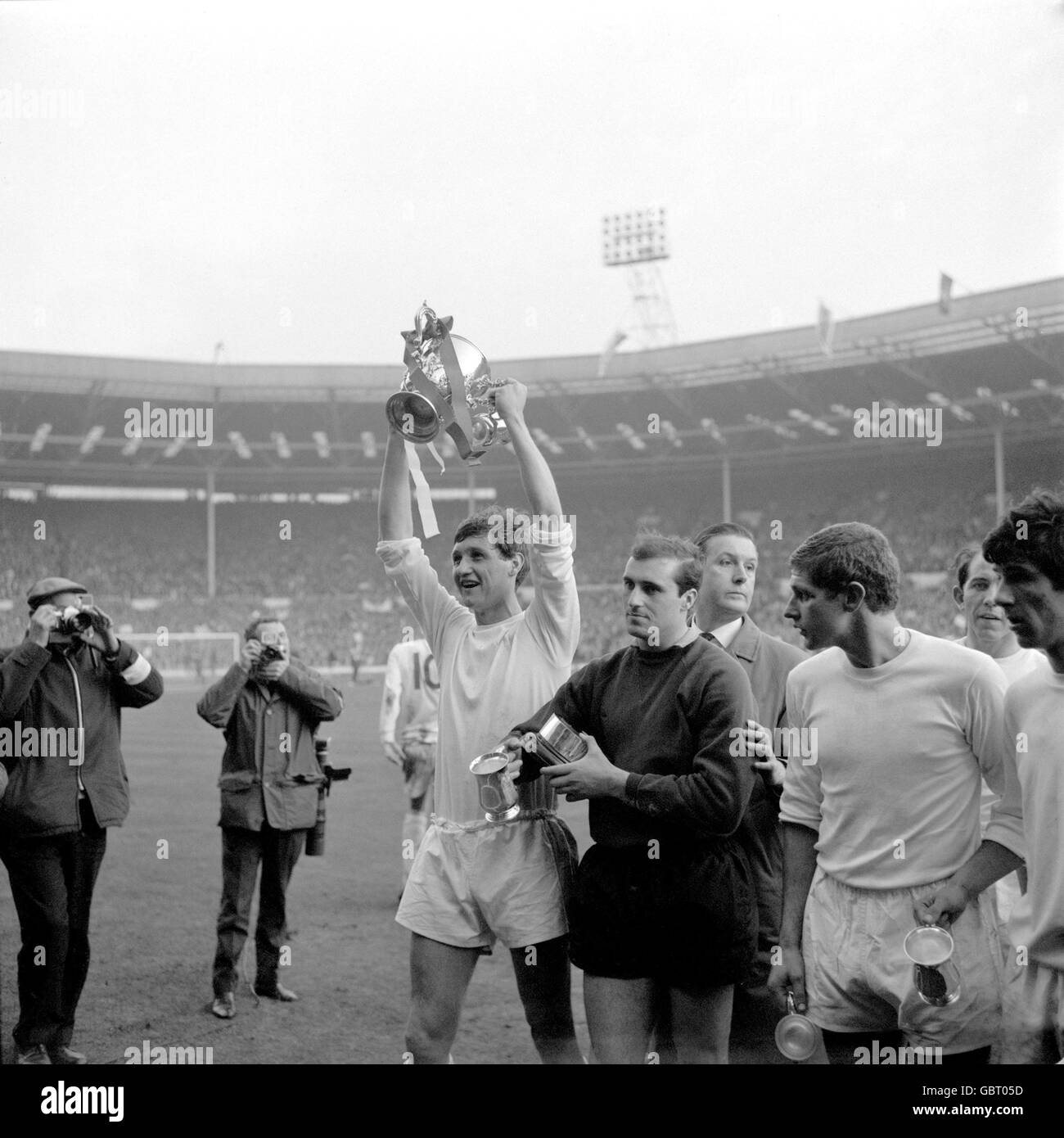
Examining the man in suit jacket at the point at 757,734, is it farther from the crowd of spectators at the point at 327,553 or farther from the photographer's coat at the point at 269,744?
the crowd of spectators at the point at 327,553

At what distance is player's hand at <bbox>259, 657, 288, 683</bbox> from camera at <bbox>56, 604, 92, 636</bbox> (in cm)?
90

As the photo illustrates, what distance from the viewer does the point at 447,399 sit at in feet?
11.0

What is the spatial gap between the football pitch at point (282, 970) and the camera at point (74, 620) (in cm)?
143

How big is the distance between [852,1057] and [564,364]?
2648 centimetres

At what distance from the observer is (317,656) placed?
3142 centimetres

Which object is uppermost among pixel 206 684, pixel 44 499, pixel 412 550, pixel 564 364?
pixel 564 364

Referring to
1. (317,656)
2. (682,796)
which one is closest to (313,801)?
(682,796)

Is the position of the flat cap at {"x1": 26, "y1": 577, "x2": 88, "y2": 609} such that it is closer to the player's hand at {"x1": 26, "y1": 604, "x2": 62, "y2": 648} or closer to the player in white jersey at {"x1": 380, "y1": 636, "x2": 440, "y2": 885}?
the player's hand at {"x1": 26, "y1": 604, "x2": 62, "y2": 648}

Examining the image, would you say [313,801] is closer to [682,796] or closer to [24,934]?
[24,934]

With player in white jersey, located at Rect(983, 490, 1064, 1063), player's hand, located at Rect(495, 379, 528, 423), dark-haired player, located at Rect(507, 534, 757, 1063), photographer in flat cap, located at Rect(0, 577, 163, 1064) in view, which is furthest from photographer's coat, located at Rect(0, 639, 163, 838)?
player in white jersey, located at Rect(983, 490, 1064, 1063)

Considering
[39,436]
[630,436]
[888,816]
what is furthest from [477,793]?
[39,436]

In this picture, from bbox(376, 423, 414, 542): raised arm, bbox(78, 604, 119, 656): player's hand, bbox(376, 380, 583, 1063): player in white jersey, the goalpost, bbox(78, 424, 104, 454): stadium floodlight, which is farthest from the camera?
bbox(78, 424, 104, 454): stadium floodlight

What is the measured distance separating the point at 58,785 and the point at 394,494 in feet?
5.87

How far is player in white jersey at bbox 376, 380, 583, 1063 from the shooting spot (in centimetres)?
301
